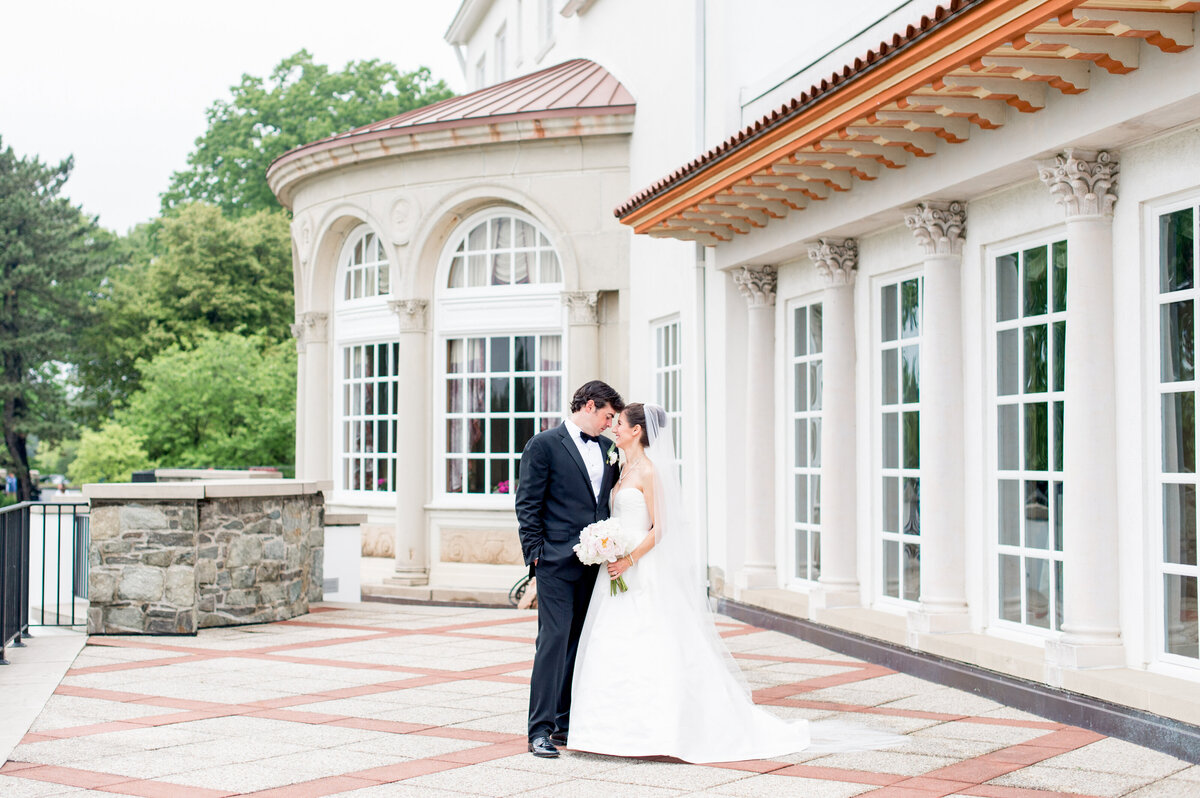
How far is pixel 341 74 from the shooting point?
43.8m

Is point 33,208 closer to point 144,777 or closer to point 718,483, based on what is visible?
point 718,483

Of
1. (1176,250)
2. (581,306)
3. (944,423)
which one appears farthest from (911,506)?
(581,306)

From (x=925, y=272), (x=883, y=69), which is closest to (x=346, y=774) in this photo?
(x=883, y=69)

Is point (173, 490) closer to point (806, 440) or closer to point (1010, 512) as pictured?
point (806, 440)

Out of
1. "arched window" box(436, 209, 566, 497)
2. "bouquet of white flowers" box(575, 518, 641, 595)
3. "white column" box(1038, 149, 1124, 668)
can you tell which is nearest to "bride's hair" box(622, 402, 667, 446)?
"bouquet of white flowers" box(575, 518, 641, 595)

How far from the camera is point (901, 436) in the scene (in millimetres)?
9781

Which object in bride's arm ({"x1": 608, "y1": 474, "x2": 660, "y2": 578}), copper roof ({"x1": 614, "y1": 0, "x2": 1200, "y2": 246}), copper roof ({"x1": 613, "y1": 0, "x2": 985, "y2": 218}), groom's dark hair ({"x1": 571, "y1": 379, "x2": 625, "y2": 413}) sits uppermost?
copper roof ({"x1": 613, "y1": 0, "x2": 985, "y2": 218})

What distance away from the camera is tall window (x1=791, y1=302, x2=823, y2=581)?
11.1m

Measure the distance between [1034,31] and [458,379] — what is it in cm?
1054

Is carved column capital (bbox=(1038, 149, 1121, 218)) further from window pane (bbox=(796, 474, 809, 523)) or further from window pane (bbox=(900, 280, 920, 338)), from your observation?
window pane (bbox=(796, 474, 809, 523))

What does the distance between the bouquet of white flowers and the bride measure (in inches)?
4.1

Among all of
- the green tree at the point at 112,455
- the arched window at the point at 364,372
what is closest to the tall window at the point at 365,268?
the arched window at the point at 364,372

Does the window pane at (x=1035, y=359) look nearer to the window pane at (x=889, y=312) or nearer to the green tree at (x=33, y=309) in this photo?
the window pane at (x=889, y=312)

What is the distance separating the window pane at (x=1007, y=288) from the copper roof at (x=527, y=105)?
278 inches
